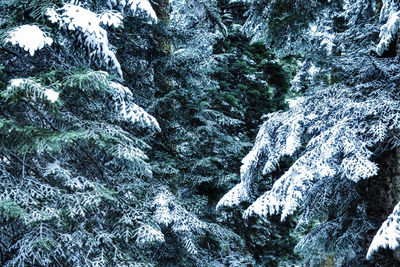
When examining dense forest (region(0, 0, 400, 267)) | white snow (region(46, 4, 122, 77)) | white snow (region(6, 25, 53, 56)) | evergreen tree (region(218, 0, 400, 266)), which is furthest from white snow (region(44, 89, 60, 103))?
evergreen tree (region(218, 0, 400, 266))

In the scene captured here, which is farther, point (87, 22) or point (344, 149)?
point (87, 22)

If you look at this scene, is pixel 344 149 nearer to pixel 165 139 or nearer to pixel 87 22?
pixel 87 22

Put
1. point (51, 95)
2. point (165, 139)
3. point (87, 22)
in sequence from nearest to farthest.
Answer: point (51, 95) < point (87, 22) < point (165, 139)

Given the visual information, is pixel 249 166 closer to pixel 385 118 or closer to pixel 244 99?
pixel 385 118

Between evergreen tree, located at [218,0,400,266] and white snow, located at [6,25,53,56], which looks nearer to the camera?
white snow, located at [6,25,53,56]

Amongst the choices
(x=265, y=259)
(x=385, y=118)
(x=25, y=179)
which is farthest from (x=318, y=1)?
(x=265, y=259)

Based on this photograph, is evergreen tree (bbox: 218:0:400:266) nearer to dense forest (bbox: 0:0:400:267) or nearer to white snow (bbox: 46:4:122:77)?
dense forest (bbox: 0:0:400:267)

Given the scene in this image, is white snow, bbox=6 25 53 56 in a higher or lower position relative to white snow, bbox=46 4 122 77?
lower

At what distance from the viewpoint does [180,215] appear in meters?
5.83

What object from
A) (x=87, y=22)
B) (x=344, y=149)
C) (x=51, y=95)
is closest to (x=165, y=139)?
(x=87, y=22)

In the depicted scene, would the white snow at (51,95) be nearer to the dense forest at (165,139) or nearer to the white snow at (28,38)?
the dense forest at (165,139)

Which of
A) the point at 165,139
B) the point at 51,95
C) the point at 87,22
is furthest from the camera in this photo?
the point at 165,139

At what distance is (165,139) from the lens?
722cm

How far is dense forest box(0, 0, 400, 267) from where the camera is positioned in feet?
12.2
